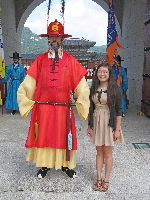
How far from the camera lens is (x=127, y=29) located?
34.7 feet

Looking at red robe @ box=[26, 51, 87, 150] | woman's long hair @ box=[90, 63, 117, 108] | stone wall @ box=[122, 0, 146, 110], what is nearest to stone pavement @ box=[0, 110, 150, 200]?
red robe @ box=[26, 51, 87, 150]

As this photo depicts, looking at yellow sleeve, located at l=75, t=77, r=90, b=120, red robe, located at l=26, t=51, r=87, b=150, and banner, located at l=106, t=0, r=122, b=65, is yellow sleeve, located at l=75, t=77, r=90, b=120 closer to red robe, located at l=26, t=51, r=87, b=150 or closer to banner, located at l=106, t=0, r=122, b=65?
red robe, located at l=26, t=51, r=87, b=150

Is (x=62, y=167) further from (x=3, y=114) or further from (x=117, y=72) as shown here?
(x=3, y=114)

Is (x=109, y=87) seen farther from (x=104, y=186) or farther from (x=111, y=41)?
(x=111, y=41)

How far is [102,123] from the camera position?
313 cm

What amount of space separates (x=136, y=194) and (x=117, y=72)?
172 inches

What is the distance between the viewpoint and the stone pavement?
308 cm

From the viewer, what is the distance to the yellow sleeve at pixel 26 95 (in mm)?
3422

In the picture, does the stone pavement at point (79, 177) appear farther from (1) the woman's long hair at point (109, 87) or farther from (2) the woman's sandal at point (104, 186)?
(1) the woman's long hair at point (109, 87)

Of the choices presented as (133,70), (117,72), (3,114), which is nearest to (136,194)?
(117,72)

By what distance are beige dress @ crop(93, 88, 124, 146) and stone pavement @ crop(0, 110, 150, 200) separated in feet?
1.67

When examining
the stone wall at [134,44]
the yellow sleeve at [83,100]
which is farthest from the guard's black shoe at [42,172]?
the stone wall at [134,44]

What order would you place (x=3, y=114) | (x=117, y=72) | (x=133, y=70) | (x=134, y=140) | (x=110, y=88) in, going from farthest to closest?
(x=133, y=70), (x=3, y=114), (x=117, y=72), (x=134, y=140), (x=110, y=88)

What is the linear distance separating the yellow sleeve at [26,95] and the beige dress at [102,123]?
0.73 metres
